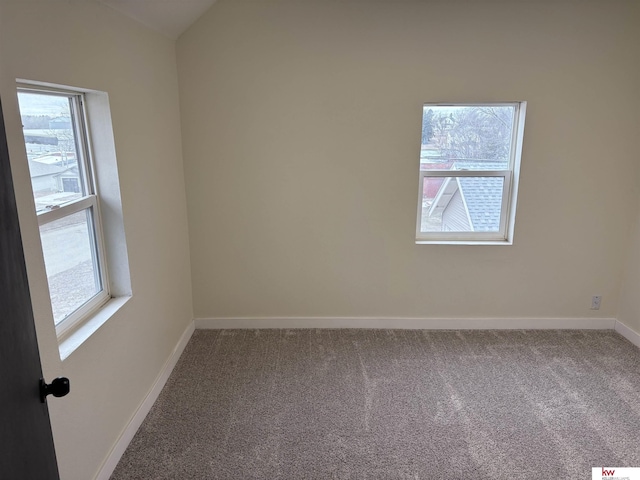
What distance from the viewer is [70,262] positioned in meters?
1.99

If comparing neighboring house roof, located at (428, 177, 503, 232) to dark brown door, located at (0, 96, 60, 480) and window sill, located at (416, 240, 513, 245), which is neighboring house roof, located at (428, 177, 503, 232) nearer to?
window sill, located at (416, 240, 513, 245)

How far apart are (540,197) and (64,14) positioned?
127 inches

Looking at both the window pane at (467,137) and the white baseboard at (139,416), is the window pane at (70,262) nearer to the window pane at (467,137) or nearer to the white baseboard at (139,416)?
the white baseboard at (139,416)

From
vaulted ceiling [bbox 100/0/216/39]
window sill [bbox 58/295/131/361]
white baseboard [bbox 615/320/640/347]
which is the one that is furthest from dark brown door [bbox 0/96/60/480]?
white baseboard [bbox 615/320/640/347]

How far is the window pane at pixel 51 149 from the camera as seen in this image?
1.72 m

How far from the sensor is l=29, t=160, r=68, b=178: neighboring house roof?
5.60 feet

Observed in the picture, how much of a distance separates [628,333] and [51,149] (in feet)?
13.4

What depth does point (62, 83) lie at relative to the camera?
5.71ft

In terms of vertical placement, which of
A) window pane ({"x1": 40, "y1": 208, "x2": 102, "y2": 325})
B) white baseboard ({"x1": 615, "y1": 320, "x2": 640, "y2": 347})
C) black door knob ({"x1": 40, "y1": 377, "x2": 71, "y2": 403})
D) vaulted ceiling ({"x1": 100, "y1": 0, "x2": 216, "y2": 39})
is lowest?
white baseboard ({"x1": 615, "y1": 320, "x2": 640, "y2": 347})

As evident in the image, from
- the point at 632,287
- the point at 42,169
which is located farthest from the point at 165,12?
the point at 632,287

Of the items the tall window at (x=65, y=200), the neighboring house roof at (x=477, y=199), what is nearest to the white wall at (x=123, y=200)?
the tall window at (x=65, y=200)

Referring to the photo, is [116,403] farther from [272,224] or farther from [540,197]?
[540,197]

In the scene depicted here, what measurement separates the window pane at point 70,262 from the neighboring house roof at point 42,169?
8.0 inches

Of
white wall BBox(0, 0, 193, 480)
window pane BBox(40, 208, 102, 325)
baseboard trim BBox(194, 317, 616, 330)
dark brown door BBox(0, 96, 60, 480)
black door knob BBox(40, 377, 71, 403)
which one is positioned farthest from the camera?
baseboard trim BBox(194, 317, 616, 330)
